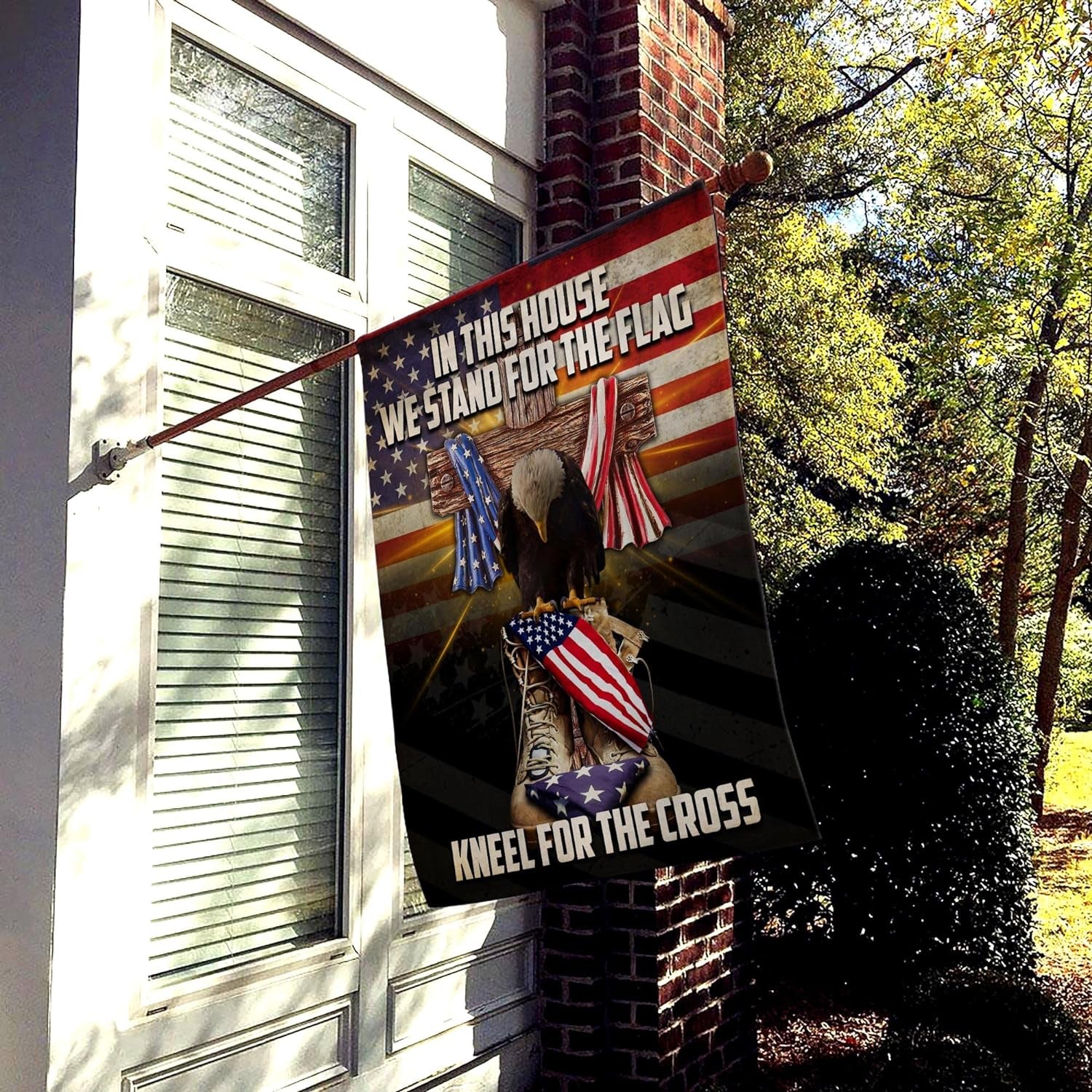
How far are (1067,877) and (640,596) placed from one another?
9.66 metres

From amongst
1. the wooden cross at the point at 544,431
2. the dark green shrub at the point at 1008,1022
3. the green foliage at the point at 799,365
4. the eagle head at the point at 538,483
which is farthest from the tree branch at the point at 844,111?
the eagle head at the point at 538,483

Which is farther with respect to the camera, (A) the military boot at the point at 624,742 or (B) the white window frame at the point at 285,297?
(B) the white window frame at the point at 285,297

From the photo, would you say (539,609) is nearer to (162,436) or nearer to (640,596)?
(640,596)

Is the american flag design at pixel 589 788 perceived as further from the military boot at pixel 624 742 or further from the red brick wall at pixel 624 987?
the red brick wall at pixel 624 987

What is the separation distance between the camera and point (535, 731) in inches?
109

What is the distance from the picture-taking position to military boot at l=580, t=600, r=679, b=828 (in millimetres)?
2533

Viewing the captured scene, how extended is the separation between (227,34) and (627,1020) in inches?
142

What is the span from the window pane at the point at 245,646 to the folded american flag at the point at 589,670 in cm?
109

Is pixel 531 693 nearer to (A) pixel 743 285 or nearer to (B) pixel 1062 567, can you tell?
(A) pixel 743 285

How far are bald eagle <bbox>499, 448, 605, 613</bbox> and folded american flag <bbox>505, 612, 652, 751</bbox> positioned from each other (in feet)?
0.16

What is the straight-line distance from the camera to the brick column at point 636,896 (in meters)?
4.57

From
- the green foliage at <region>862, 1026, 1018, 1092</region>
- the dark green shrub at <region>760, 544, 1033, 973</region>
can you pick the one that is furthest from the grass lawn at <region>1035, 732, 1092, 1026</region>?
the green foliage at <region>862, 1026, 1018, 1092</region>

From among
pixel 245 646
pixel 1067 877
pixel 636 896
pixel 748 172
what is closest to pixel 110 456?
pixel 245 646

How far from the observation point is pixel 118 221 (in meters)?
3.09
